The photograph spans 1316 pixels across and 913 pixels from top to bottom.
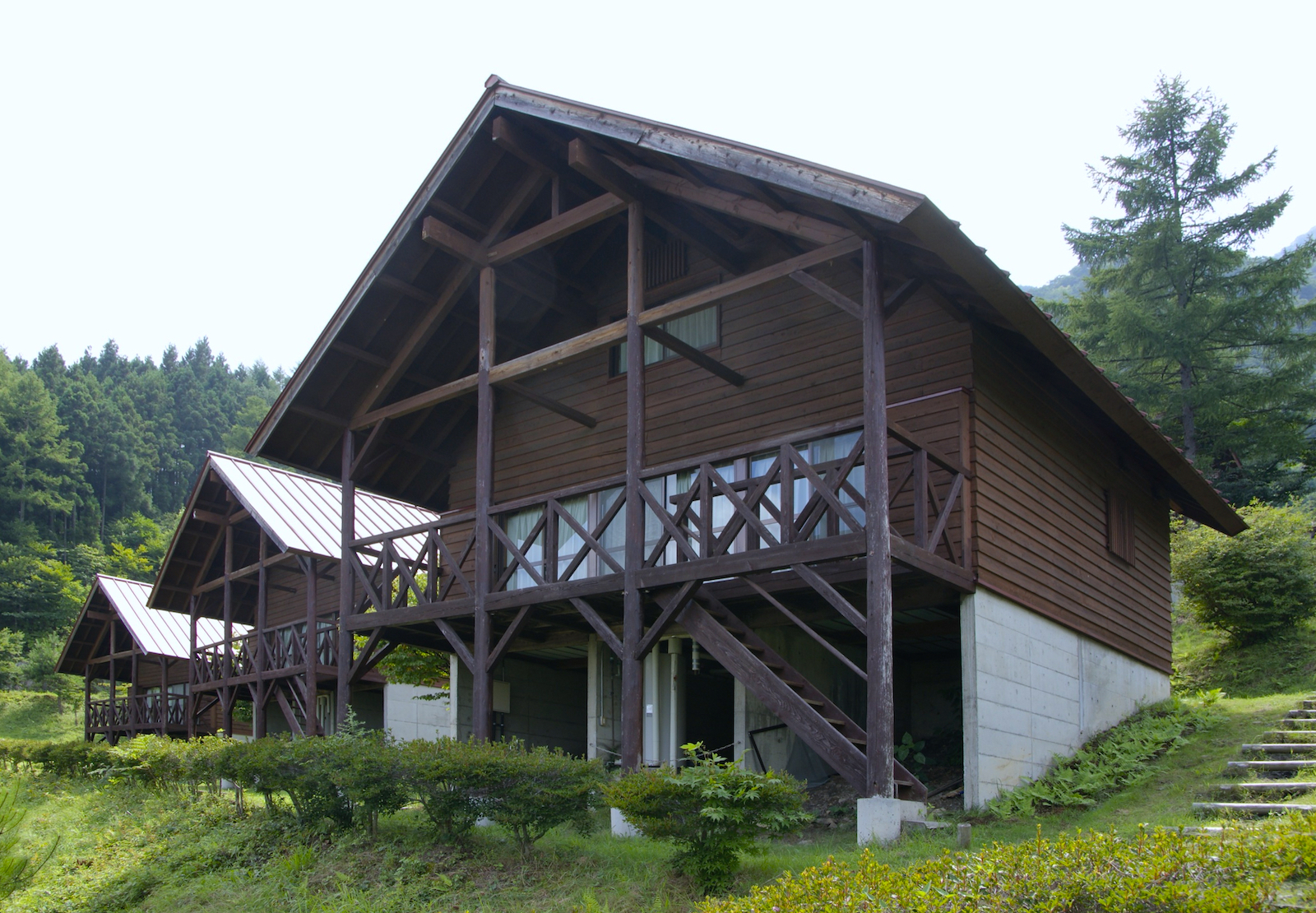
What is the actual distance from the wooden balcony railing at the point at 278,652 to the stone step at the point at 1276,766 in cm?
1711

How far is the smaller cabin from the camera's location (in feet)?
108

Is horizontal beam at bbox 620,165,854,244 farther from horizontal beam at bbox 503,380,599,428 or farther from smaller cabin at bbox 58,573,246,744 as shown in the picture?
smaller cabin at bbox 58,573,246,744

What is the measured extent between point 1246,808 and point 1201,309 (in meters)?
23.9

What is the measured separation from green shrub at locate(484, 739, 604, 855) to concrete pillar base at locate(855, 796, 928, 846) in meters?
2.72

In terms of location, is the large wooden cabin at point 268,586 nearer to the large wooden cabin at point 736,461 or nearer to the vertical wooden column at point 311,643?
the vertical wooden column at point 311,643

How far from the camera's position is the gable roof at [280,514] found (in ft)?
80.1

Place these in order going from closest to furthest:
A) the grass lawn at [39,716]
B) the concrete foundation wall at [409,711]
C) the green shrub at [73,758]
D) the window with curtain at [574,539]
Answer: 1. the window with curtain at [574,539]
2. the concrete foundation wall at [409,711]
3. the green shrub at [73,758]
4. the grass lawn at [39,716]

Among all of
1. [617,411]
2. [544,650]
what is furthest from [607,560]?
[544,650]

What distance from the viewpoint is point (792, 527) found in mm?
11438

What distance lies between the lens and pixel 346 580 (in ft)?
54.5

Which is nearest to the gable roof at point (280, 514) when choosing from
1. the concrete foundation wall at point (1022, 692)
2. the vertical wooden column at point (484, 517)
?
the vertical wooden column at point (484, 517)

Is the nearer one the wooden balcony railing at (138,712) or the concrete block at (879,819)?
the concrete block at (879,819)

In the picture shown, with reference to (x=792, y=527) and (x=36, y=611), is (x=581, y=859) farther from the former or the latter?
(x=36, y=611)

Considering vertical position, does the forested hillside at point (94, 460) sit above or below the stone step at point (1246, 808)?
above
